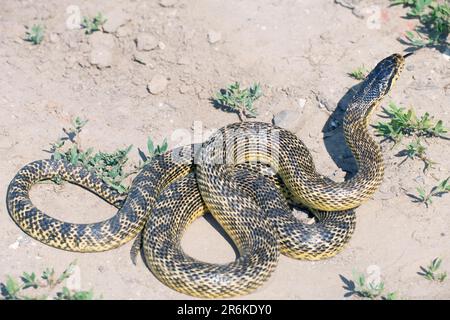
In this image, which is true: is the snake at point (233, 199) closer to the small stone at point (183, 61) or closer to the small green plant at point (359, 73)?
the small green plant at point (359, 73)

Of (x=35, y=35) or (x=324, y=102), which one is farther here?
(x=35, y=35)

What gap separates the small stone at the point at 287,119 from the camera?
444 inches

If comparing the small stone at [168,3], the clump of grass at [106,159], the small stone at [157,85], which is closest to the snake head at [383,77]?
the clump of grass at [106,159]

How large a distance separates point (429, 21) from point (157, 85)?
189 inches

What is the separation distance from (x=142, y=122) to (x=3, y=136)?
216 cm

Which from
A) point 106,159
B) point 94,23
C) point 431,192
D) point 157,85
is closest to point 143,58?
point 157,85

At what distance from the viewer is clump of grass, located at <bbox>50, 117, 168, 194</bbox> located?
34.3ft

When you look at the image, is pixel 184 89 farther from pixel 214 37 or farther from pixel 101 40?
pixel 101 40

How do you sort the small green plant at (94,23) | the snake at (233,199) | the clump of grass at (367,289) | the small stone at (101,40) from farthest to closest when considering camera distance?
the small green plant at (94,23)
the small stone at (101,40)
the snake at (233,199)
the clump of grass at (367,289)

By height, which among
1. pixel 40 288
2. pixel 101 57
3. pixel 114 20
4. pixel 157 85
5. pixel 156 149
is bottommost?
pixel 40 288

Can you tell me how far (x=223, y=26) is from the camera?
40.8 ft

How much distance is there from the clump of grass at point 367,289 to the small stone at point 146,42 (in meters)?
5.62

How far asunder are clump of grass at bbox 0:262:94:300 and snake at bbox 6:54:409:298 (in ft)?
1.91

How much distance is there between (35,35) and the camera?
12.8 m
